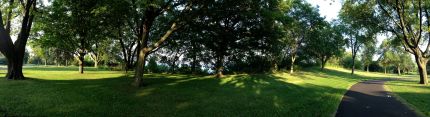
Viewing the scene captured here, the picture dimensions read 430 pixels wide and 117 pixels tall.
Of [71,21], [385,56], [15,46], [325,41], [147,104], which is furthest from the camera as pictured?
[385,56]

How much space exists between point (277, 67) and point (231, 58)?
12226 mm

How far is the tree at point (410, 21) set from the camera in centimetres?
2763

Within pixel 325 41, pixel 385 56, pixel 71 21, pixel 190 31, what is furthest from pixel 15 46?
pixel 385 56

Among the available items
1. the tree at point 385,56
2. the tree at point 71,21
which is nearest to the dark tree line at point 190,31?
the tree at point 71,21

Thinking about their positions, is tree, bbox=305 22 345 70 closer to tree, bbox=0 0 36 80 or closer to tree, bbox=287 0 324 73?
tree, bbox=287 0 324 73

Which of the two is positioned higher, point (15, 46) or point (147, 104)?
point (15, 46)

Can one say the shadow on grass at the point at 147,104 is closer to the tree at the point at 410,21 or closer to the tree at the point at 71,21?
the tree at the point at 71,21

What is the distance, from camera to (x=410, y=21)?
96.0 feet

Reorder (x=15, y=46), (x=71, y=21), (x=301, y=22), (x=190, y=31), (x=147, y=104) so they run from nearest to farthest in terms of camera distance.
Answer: (x=147, y=104) → (x=15, y=46) → (x=71, y=21) → (x=190, y=31) → (x=301, y=22)

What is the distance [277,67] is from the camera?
43.8m

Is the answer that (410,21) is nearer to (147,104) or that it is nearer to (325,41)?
(325,41)

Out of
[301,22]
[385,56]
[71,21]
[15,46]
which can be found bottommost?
[15,46]

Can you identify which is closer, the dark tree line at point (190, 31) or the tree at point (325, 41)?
the dark tree line at point (190, 31)

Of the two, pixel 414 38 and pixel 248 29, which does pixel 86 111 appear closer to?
pixel 248 29
